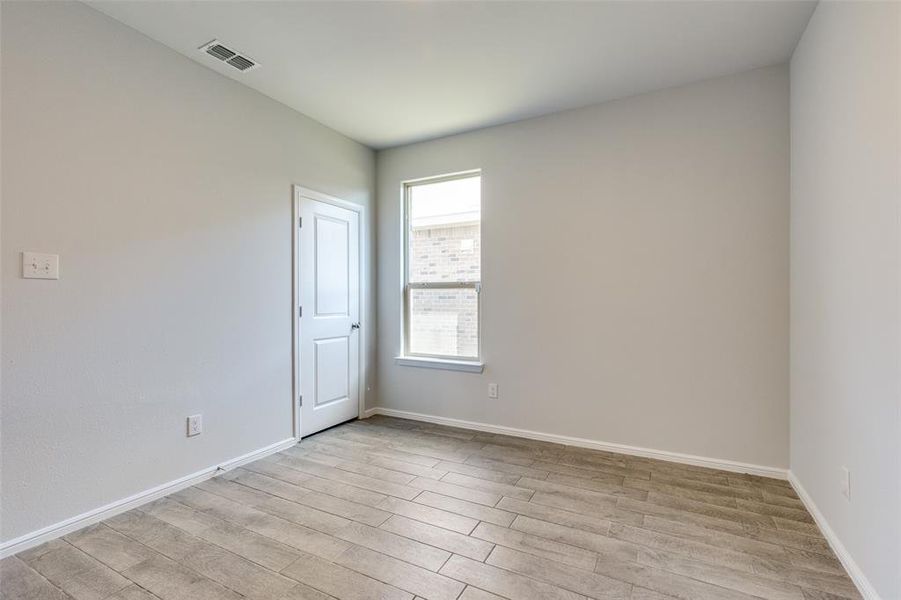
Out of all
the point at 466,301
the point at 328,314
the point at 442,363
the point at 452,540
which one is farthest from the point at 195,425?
the point at 466,301

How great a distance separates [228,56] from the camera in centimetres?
253

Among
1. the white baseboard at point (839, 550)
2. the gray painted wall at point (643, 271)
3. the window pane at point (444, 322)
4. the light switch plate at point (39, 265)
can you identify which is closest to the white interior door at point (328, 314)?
the window pane at point (444, 322)

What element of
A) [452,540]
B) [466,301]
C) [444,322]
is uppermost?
[466,301]

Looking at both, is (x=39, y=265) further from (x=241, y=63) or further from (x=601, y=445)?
(x=601, y=445)

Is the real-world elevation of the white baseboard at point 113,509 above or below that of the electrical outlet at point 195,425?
below

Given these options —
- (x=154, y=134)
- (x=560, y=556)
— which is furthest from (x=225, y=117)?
(x=560, y=556)

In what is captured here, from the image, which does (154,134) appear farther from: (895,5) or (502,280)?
(895,5)

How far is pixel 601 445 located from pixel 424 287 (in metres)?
2.06

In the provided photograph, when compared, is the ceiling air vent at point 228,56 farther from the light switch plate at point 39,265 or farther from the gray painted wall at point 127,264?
the light switch plate at point 39,265

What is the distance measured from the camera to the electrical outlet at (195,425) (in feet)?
8.35

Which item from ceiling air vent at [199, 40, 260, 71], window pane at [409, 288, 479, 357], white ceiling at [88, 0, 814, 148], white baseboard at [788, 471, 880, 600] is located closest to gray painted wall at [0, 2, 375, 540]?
ceiling air vent at [199, 40, 260, 71]

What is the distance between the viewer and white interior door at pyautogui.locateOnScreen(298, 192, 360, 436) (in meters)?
3.38

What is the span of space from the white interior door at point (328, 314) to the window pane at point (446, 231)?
1.91 feet

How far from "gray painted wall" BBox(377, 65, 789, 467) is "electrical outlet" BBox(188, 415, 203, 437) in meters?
1.94
